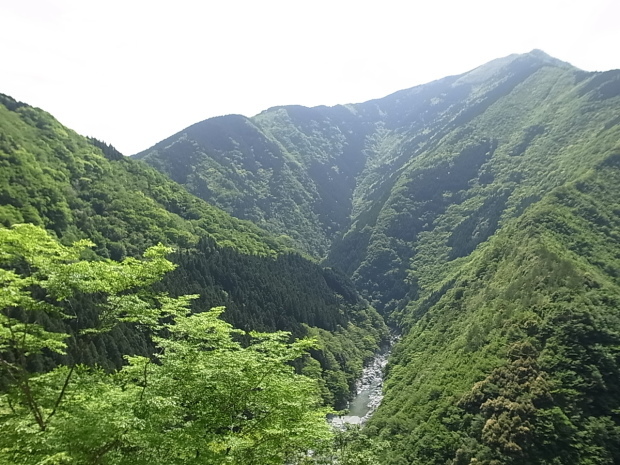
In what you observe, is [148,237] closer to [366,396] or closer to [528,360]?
[366,396]

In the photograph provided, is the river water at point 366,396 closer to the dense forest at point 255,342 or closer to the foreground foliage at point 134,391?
the dense forest at point 255,342

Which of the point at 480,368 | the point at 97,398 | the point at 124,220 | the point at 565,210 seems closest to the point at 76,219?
the point at 124,220

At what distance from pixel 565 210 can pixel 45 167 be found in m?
199

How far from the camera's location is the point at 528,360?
94.9 metres

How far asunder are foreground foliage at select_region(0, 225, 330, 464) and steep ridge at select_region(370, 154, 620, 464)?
73.7 m

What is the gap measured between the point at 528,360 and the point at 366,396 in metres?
62.9

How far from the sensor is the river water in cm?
12472

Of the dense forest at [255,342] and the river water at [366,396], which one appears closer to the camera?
the dense forest at [255,342]

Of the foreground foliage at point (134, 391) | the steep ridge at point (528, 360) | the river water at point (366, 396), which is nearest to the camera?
the foreground foliage at point (134, 391)

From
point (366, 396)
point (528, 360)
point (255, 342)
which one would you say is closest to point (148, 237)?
point (366, 396)

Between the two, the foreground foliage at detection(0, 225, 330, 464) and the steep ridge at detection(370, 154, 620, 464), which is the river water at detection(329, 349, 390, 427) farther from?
the foreground foliage at detection(0, 225, 330, 464)

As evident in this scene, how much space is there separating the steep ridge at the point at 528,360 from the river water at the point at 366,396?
591 centimetres

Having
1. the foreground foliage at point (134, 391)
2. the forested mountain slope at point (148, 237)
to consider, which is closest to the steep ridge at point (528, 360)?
the forested mountain slope at point (148, 237)

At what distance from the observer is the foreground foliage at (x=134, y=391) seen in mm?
18219
